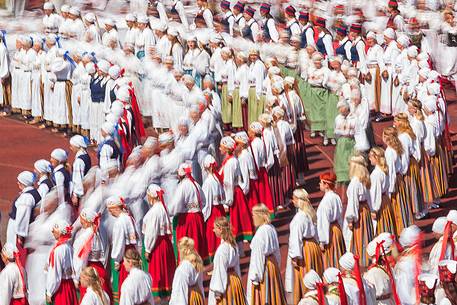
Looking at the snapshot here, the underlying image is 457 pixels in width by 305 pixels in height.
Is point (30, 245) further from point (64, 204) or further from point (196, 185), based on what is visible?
point (196, 185)

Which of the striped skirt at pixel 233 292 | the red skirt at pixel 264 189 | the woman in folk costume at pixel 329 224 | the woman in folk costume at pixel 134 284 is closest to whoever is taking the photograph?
the woman in folk costume at pixel 134 284

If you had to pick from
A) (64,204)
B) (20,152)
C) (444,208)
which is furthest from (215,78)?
(64,204)

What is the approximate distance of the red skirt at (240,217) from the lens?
74.3 ft

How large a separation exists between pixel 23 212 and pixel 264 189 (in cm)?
419

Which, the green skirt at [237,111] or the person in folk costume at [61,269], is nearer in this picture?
the person in folk costume at [61,269]

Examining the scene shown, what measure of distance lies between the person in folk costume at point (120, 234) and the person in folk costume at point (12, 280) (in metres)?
1.40

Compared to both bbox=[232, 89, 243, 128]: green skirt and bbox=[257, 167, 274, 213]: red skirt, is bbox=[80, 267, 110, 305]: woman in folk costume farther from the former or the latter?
bbox=[232, 89, 243, 128]: green skirt

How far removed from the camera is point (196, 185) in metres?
21.5

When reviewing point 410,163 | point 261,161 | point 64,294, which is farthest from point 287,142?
point 64,294

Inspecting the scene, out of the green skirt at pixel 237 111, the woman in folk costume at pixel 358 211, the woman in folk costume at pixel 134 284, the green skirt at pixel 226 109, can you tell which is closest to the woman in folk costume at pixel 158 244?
the woman in folk costume at pixel 134 284

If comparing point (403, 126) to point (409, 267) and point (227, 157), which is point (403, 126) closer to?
point (227, 157)

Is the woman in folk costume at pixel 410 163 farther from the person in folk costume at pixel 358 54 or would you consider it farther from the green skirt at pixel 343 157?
the person in folk costume at pixel 358 54

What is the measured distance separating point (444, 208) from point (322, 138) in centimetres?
426

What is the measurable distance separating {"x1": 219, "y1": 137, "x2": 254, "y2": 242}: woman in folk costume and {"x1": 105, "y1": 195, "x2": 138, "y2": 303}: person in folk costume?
2.51 m
